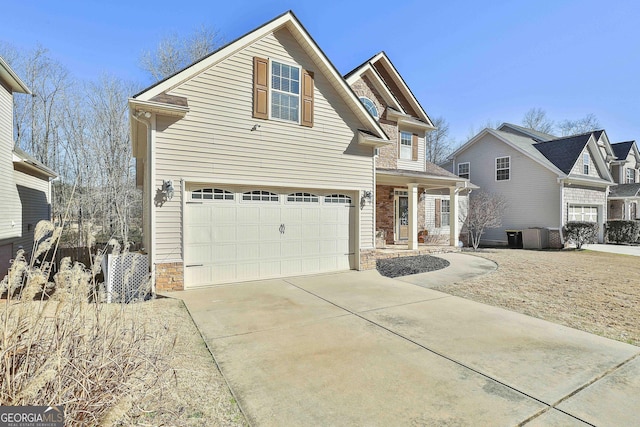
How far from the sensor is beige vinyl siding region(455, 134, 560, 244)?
17484 millimetres

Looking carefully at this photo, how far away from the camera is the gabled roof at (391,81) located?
12.9 m

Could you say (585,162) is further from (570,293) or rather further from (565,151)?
(570,293)

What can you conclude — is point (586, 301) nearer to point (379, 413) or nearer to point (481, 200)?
point (379, 413)

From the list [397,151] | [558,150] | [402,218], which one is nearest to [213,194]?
[397,151]

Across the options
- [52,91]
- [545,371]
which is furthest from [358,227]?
[52,91]

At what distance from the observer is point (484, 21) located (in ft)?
29.4

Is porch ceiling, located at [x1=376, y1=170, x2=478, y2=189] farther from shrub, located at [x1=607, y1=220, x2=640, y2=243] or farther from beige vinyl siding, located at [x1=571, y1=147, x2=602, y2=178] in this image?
shrub, located at [x1=607, y1=220, x2=640, y2=243]

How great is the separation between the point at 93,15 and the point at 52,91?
1392 centimetres

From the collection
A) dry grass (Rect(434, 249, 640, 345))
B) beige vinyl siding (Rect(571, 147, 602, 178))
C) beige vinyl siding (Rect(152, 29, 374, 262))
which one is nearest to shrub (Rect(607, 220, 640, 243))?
beige vinyl siding (Rect(571, 147, 602, 178))

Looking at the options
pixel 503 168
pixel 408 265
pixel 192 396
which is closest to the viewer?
pixel 192 396

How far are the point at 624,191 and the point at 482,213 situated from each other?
1436cm

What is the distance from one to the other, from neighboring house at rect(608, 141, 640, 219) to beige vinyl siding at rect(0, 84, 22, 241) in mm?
33013

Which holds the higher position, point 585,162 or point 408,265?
point 585,162

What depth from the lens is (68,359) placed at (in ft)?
6.86
